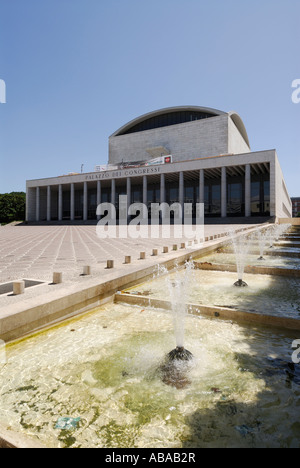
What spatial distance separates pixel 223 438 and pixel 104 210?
40375 millimetres

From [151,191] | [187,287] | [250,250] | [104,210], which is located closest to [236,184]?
[151,191]

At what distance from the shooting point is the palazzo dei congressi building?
104ft

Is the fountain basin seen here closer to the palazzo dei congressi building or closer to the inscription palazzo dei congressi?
the palazzo dei congressi building

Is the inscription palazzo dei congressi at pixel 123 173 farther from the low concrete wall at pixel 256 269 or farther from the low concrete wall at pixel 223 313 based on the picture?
the low concrete wall at pixel 223 313

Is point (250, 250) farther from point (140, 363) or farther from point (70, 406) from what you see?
point (70, 406)

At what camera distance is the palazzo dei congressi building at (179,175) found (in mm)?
31703

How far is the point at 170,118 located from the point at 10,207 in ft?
124

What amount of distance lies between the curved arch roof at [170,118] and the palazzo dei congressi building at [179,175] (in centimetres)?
16

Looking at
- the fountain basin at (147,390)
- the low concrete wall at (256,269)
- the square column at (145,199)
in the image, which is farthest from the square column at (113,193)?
the fountain basin at (147,390)

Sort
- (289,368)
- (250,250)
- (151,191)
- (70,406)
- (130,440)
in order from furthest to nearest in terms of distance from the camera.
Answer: (151,191) → (250,250) → (289,368) → (70,406) → (130,440)

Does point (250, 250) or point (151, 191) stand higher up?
point (151, 191)

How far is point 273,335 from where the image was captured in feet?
10.7
